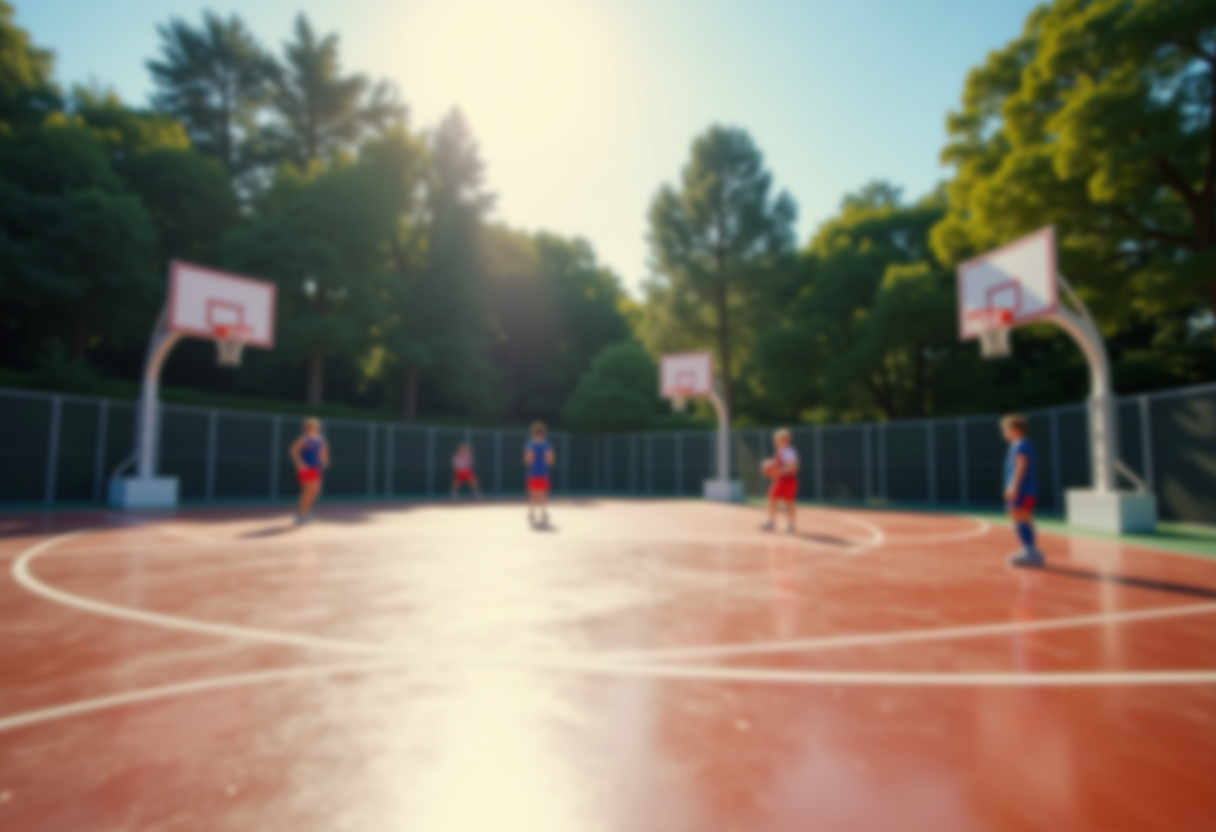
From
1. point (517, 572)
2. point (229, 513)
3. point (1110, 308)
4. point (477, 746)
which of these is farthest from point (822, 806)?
point (1110, 308)

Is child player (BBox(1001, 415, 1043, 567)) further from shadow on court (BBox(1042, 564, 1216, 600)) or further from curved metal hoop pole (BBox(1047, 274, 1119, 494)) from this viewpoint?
curved metal hoop pole (BBox(1047, 274, 1119, 494))

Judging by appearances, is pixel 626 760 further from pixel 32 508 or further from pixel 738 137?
pixel 738 137

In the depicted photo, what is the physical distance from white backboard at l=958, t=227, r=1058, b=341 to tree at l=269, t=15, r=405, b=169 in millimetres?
31296

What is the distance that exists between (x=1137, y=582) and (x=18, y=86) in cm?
3618

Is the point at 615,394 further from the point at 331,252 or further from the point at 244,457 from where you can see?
the point at 244,457

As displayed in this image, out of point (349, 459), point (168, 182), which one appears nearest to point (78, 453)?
point (349, 459)

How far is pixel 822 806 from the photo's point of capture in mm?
1990

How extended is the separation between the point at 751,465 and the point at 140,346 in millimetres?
24906

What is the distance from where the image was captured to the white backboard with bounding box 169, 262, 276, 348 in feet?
47.9

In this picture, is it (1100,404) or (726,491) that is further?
(726,491)

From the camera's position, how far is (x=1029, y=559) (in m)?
6.71

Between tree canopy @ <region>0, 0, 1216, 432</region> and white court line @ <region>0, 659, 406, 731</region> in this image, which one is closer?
white court line @ <region>0, 659, 406, 731</region>

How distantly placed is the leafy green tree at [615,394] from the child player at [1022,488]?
2145 cm

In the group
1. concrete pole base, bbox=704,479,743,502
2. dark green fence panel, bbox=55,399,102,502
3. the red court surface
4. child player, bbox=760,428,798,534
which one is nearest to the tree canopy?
dark green fence panel, bbox=55,399,102,502
